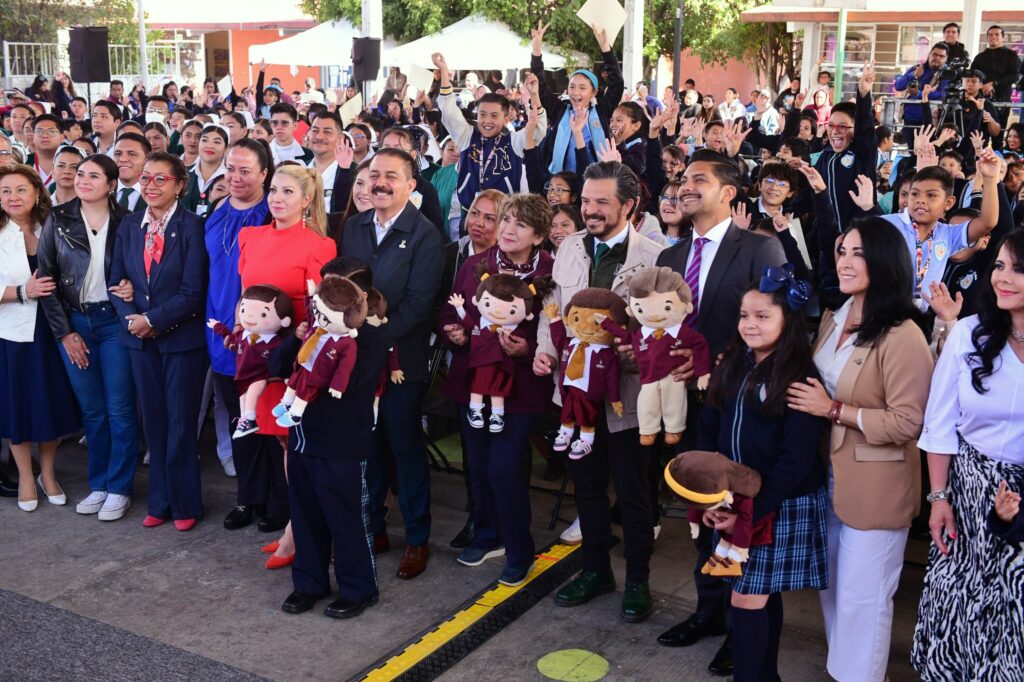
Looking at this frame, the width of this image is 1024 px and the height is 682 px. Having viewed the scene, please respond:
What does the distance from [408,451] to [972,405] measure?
9.24ft

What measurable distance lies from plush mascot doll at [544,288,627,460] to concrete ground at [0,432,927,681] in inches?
34.6

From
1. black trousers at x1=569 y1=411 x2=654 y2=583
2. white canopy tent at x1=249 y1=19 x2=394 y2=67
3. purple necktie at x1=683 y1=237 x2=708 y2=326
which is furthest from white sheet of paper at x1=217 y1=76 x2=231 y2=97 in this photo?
purple necktie at x1=683 y1=237 x2=708 y2=326

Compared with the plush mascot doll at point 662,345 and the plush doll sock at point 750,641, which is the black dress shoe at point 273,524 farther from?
the plush doll sock at point 750,641

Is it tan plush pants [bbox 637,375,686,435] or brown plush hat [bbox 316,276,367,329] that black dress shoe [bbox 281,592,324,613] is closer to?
brown plush hat [bbox 316,276,367,329]

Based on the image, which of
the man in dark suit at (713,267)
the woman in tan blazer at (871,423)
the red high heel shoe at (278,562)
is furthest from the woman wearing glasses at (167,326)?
the woman in tan blazer at (871,423)

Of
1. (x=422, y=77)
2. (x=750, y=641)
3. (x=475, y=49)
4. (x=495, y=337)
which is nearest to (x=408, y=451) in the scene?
(x=495, y=337)

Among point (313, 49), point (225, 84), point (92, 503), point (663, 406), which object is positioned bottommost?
point (92, 503)

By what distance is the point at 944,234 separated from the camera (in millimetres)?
5945

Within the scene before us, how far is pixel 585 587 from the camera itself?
5137mm

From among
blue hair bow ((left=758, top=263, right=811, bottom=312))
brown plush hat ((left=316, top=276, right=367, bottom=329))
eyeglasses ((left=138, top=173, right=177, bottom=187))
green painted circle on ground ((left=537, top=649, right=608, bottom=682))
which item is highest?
eyeglasses ((left=138, top=173, right=177, bottom=187))

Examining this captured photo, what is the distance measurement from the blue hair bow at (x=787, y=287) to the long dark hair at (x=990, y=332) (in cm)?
59

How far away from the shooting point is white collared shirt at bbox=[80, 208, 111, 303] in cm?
628

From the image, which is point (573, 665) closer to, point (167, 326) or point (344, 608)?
point (344, 608)

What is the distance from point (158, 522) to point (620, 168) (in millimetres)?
3296
